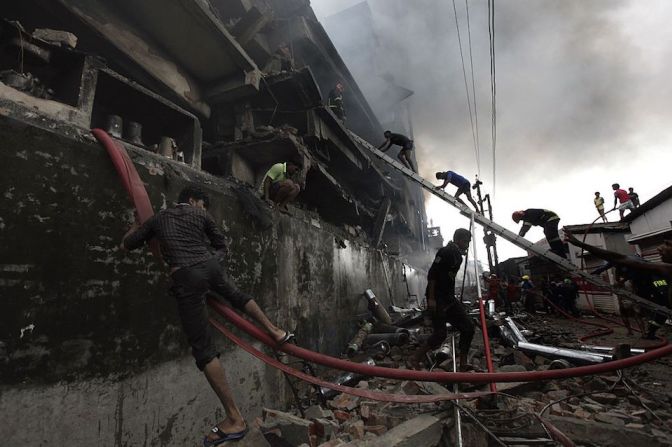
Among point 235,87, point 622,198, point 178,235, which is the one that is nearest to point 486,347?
point 178,235

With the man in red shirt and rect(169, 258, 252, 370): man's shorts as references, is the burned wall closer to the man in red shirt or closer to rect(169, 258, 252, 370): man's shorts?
rect(169, 258, 252, 370): man's shorts

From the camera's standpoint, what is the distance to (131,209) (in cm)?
293

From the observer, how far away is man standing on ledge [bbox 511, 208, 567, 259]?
27.4 feet

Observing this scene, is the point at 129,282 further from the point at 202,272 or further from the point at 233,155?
the point at 233,155

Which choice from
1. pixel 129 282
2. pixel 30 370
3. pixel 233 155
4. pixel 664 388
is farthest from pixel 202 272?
pixel 664 388

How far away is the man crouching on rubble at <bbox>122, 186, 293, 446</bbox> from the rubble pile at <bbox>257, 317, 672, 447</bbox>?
99 cm

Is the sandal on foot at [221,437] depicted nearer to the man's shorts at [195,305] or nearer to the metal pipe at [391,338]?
the man's shorts at [195,305]

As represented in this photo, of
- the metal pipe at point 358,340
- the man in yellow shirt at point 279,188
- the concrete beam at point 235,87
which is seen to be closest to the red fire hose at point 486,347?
the metal pipe at point 358,340

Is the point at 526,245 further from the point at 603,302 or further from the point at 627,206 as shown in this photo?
the point at 627,206

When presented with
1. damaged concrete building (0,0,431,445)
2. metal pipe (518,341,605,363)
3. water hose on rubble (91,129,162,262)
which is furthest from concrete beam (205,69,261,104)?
metal pipe (518,341,605,363)

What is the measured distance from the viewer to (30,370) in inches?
82.6

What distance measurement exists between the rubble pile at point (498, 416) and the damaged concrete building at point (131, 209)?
0.89 metres

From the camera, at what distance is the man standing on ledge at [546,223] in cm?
835

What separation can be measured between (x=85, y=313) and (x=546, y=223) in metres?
10.5
